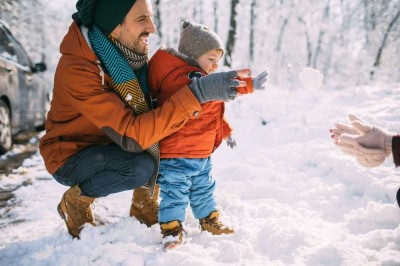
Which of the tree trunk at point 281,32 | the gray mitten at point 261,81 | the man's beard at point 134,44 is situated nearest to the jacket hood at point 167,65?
the man's beard at point 134,44

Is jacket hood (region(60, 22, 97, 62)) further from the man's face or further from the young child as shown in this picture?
the young child

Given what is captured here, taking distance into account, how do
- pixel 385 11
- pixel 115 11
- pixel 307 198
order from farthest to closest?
1. pixel 385 11
2. pixel 307 198
3. pixel 115 11

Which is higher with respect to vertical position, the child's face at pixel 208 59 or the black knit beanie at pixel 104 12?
the black knit beanie at pixel 104 12

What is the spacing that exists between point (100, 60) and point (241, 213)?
1.70 m

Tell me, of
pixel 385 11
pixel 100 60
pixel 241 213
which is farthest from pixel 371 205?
pixel 385 11

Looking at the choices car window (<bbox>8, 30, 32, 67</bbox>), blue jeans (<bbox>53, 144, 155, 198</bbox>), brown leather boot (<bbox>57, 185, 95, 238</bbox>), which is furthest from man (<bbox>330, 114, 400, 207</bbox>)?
car window (<bbox>8, 30, 32, 67</bbox>)

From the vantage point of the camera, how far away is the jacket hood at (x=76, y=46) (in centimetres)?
220

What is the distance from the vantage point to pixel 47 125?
2.51 metres

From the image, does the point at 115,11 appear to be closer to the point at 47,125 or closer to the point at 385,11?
the point at 47,125

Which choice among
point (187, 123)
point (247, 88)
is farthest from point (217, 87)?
point (187, 123)

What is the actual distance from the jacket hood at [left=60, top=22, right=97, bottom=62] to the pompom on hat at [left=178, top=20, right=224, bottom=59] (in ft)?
2.36

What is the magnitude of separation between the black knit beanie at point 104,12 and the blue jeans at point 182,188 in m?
1.05

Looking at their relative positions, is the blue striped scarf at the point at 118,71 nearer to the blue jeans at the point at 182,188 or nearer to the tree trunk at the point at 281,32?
the blue jeans at the point at 182,188

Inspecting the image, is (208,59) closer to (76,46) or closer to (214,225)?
(76,46)
